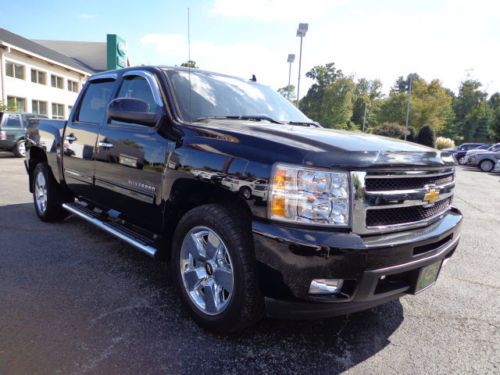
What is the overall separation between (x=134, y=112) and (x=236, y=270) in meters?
1.53

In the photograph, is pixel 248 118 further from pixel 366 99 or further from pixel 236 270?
pixel 366 99

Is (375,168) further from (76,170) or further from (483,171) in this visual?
(483,171)

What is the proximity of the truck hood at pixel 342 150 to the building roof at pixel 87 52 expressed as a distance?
51.0m

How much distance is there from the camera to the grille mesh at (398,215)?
225 centimetres

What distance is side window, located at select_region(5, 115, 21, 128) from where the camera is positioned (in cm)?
1425

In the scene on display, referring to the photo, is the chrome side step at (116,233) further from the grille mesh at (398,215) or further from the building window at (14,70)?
the building window at (14,70)

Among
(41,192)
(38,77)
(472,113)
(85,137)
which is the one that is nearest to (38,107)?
(38,77)

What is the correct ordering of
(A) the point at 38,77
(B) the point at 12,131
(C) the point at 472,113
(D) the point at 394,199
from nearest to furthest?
(D) the point at 394,199 < (B) the point at 12,131 < (A) the point at 38,77 < (C) the point at 472,113

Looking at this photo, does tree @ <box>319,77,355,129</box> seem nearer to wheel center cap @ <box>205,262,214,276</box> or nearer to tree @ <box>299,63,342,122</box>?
tree @ <box>299,63,342,122</box>

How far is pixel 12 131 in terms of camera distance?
14.4 meters

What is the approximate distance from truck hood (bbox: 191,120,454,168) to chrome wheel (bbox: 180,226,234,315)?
74 centimetres

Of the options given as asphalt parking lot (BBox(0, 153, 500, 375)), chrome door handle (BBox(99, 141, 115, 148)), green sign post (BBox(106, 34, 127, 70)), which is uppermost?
green sign post (BBox(106, 34, 127, 70))

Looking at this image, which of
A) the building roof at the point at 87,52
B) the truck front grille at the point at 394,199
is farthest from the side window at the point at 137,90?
the building roof at the point at 87,52

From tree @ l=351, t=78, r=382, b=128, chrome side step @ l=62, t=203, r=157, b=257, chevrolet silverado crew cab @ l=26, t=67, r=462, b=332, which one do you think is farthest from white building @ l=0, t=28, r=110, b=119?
tree @ l=351, t=78, r=382, b=128
